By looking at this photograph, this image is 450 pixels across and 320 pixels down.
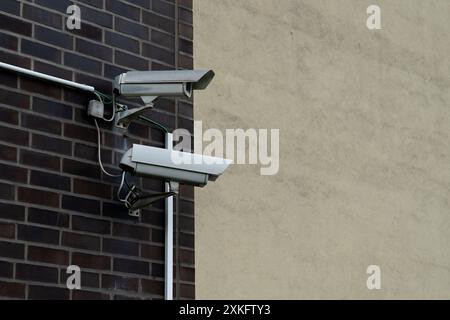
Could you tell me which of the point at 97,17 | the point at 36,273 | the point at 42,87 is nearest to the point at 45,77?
the point at 42,87

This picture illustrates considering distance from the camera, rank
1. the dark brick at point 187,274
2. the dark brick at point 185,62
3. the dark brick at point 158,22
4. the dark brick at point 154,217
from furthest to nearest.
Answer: the dark brick at point 185,62 < the dark brick at point 158,22 < the dark brick at point 187,274 < the dark brick at point 154,217

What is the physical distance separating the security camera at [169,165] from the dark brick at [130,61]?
0.71 metres

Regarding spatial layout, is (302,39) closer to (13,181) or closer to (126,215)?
(126,215)

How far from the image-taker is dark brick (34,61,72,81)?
674 centimetres

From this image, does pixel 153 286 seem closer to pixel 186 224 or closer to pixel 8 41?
pixel 186 224

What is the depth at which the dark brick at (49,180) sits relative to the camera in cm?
657

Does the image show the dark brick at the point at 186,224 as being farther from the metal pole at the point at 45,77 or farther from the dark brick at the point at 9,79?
the dark brick at the point at 9,79

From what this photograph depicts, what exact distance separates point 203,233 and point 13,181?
58.0 inches

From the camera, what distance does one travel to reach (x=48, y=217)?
6562 mm

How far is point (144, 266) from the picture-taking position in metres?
6.96

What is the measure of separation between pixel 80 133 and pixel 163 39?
951 mm

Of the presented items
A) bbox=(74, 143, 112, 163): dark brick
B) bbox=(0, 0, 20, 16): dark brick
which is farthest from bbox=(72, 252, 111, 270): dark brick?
bbox=(0, 0, 20, 16): dark brick

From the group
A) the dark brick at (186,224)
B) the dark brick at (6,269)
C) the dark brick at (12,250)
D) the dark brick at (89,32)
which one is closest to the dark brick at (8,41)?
the dark brick at (89,32)
